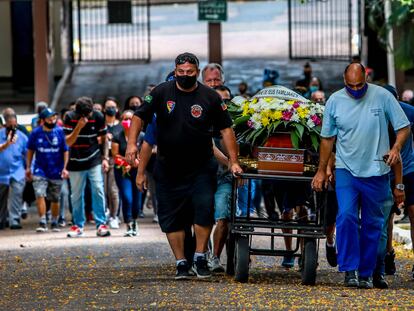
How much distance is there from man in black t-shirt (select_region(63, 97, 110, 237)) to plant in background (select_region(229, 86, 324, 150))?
19.7 feet

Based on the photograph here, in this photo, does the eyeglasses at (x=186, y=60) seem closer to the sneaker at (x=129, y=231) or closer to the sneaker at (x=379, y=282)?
the sneaker at (x=379, y=282)

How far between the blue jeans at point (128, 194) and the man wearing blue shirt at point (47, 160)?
123cm

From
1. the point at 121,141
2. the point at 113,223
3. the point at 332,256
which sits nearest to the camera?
the point at 332,256

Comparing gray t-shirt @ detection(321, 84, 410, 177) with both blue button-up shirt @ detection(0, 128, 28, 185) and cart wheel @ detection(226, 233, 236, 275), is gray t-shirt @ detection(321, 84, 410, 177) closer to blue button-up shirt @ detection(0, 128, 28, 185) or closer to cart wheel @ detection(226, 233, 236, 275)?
cart wheel @ detection(226, 233, 236, 275)

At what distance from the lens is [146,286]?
42.1 feet

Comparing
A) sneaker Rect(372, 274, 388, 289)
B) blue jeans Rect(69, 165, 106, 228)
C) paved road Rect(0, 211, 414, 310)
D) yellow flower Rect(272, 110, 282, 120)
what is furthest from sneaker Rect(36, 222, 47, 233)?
sneaker Rect(372, 274, 388, 289)

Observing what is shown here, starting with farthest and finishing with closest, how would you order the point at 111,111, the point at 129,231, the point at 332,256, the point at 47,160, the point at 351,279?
the point at 111,111, the point at 47,160, the point at 129,231, the point at 332,256, the point at 351,279

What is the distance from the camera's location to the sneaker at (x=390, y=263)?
14.1m

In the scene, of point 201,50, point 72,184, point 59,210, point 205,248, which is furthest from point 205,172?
point 201,50

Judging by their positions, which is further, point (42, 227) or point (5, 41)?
point (5, 41)

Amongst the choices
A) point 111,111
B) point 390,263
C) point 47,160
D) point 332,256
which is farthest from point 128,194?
point 390,263

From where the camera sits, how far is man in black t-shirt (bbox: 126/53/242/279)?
13039 mm

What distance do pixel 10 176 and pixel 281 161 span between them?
9.60 meters

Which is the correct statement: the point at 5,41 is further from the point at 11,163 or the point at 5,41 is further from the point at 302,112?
the point at 302,112
